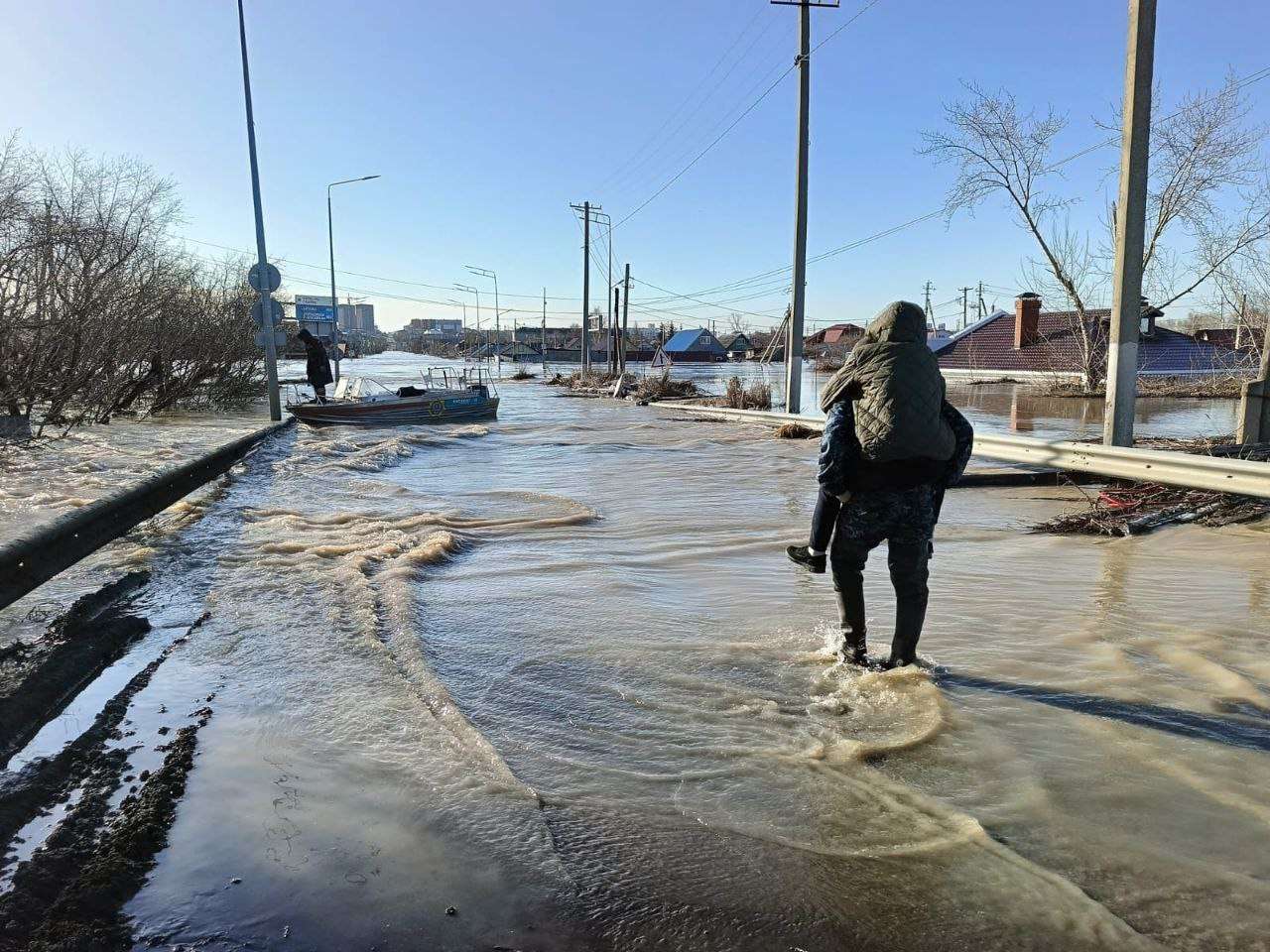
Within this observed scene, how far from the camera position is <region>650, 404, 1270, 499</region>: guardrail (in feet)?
22.8

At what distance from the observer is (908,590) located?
4.10m

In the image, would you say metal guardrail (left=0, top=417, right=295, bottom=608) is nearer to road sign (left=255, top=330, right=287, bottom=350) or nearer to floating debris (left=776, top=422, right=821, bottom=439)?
road sign (left=255, top=330, right=287, bottom=350)

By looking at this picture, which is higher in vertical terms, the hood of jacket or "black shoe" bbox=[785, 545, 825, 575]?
the hood of jacket

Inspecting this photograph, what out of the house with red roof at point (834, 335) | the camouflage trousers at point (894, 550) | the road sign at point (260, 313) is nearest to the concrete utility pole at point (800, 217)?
the road sign at point (260, 313)

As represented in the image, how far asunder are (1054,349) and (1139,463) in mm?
39353

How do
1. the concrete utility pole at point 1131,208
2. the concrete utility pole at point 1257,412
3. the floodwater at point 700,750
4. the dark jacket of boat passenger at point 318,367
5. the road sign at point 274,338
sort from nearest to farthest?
1. the floodwater at point 700,750
2. the concrete utility pole at point 1257,412
3. the concrete utility pole at point 1131,208
4. the road sign at point 274,338
5. the dark jacket of boat passenger at point 318,367

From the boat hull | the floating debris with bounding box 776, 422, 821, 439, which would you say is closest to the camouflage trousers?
the floating debris with bounding box 776, 422, 821, 439

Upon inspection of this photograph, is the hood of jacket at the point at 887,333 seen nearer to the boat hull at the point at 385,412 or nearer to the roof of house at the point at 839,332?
the boat hull at the point at 385,412

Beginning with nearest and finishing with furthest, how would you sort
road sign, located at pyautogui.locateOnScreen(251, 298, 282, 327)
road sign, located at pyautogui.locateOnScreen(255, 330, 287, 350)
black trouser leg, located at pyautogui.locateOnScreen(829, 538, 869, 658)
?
black trouser leg, located at pyautogui.locateOnScreen(829, 538, 869, 658) < road sign, located at pyautogui.locateOnScreen(255, 330, 287, 350) < road sign, located at pyautogui.locateOnScreen(251, 298, 282, 327)

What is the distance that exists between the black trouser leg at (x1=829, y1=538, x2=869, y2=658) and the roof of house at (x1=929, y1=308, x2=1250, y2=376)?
37.2 metres

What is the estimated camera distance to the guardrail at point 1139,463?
274 inches

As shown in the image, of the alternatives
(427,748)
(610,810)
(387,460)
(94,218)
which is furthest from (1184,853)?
(94,218)

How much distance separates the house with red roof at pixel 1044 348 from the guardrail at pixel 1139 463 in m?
30.2

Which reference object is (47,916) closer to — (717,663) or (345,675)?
(345,675)
